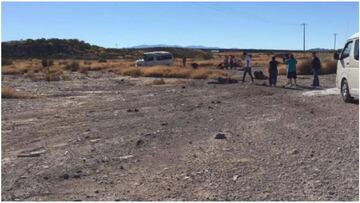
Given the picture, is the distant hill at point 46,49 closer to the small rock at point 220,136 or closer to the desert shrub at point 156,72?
the desert shrub at point 156,72

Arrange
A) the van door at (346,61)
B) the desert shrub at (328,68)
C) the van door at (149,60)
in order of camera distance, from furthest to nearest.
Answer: the van door at (149,60), the desert shrub at (328,68), the van door at (346,61)

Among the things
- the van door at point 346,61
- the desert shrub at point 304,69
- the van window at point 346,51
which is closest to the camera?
the van door at point 346,61

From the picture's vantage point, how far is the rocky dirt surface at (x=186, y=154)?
738 centimetres

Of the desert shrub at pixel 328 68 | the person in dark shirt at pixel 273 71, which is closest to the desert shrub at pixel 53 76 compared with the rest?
the desert shrub at pixel 328 68

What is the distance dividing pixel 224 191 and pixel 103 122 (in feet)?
26.9

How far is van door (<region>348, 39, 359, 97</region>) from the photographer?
17038mm

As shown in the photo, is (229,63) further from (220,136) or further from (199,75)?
(220,136)

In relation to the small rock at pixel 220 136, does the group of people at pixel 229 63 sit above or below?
below

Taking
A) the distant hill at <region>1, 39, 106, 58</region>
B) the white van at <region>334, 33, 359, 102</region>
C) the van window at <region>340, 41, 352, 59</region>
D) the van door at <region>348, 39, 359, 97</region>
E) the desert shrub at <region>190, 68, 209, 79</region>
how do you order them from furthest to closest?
the distant hill at <region>1, 39, 106, 58</region> < the desert shrub at <region>190, 68, 209, 79</region> < the van window at <region>340, 41, 352, 59</region> < the white van at <region>334, 33, 359, 102</region> < the van door at <region>348, 39, 359, 97</region>

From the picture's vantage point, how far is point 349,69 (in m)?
17.9

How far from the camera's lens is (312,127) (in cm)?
1281

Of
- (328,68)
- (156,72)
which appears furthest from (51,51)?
(328,68)

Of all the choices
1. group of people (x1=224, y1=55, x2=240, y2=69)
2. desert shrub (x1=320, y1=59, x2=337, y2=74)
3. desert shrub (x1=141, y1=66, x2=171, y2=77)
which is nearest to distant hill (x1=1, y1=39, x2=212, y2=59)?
group of people (x1=224, y1=55, x2=240, y2=69)

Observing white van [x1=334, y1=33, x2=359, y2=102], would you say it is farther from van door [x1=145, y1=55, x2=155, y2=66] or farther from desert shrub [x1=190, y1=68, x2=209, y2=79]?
van door [x1=145, y1=55, x2=155, y2=66]
